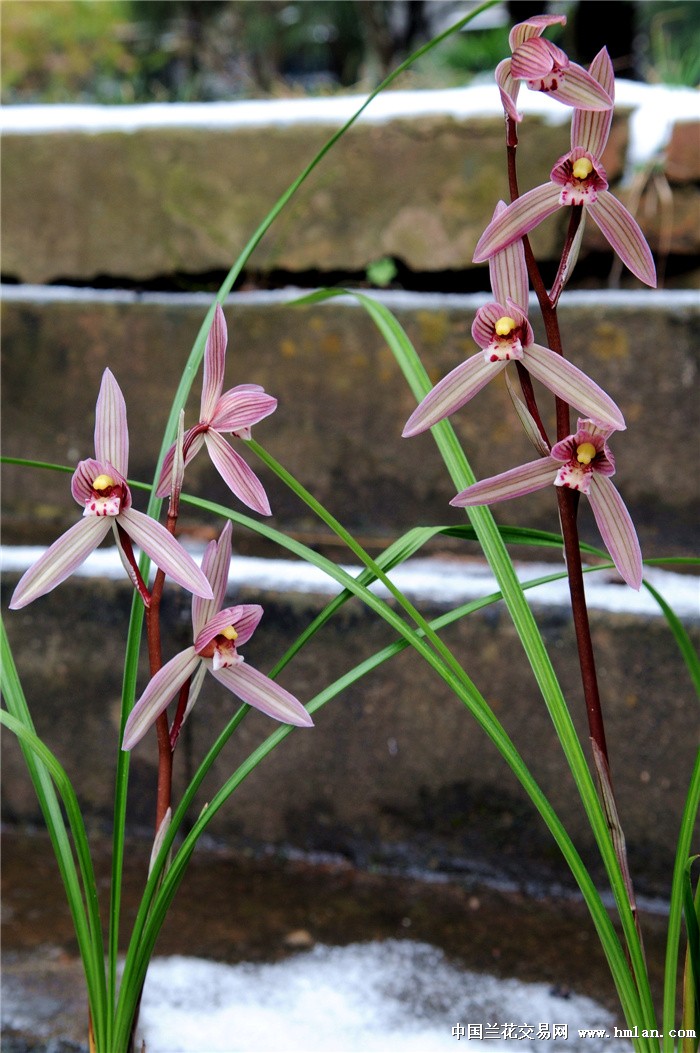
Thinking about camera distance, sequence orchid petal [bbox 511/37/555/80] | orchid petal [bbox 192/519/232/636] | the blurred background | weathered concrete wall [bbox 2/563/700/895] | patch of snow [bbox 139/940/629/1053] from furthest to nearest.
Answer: the blurred background → weathered concrete wall [bbox 2/563/700/895] → patch of snow [bbox 139/940/629/1053] → orchid petal [bbox 192/519/232/636] → orchid petal [bbox 511/37/555/80]

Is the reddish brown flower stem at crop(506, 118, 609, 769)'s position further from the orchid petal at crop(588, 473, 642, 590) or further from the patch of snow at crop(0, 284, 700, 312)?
the patch of snow at crop(0, 284, 700, 312)

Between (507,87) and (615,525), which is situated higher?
(507,87)

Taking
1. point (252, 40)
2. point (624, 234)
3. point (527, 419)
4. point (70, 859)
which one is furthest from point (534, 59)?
point (252, 40)

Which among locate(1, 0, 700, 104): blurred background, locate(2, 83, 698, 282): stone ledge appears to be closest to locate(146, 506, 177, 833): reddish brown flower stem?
locate(2, 83, 698, 282): stone ledge

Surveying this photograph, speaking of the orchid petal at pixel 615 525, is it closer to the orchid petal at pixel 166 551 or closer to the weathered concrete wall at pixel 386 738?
the orchid petal at pixel 166 551

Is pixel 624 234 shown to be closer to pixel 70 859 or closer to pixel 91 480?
pixel 91 480
